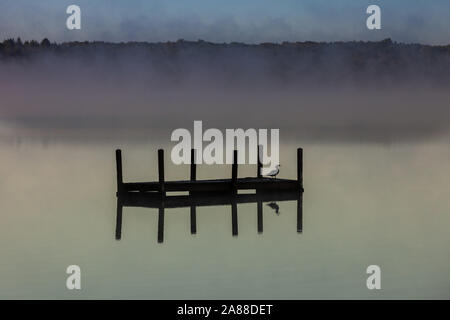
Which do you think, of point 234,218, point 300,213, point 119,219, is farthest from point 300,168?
point 119,219

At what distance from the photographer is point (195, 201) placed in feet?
69.8

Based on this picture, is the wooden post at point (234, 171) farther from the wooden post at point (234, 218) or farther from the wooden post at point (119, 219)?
the wooden post at point (119, 219)

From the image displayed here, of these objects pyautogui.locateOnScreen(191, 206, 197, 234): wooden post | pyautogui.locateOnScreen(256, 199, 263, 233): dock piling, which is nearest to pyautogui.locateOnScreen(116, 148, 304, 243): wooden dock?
pyautogui.locateOnScreen(191, 206, 197, 234): wooden post

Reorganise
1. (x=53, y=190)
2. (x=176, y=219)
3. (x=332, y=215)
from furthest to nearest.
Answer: (x=53, y=190)
(x=332, y=215)
(x=176, y=219)

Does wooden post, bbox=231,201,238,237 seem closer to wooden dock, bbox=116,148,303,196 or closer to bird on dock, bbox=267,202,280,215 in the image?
wooden dock, bbox=116,148,303,196

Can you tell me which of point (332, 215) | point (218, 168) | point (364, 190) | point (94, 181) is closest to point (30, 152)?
point (218, 168)

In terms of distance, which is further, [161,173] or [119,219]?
[119,219]

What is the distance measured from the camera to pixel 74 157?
37.3m

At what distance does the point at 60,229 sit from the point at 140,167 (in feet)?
24.3

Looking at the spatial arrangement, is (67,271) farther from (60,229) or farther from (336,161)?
(336,161)

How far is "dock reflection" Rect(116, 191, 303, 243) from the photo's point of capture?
21047 millimetres

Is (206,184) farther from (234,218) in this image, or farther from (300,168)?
(300,168)

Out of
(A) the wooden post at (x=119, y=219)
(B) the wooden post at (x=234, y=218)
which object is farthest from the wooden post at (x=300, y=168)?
(A) the wooden post at (x=119, y=219)

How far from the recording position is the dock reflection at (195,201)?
21047 mm
